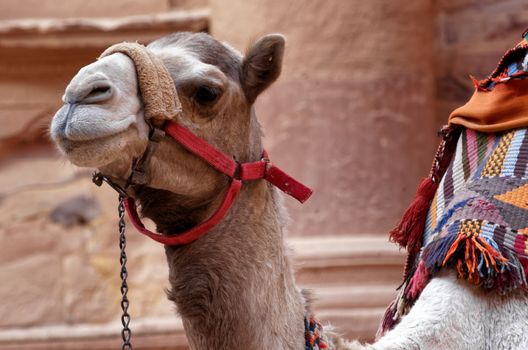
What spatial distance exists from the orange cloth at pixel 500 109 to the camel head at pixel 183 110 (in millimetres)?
640

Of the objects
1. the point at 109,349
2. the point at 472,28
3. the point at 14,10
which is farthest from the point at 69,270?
the point at 472,28

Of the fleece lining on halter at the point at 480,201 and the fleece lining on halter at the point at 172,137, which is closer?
the fleece lining on halter at the point at 172,137

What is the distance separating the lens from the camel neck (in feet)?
7.97

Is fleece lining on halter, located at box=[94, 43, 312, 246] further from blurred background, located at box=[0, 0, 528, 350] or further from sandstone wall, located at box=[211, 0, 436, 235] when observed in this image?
sandstone wall, located at box=[211, 0, 436, 235]

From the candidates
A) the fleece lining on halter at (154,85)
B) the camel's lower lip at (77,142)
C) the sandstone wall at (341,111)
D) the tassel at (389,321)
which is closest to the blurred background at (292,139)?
the sandstone wall at (341,111)

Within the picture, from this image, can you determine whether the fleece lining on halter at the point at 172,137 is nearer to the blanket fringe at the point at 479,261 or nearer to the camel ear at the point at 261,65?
the camel ear at the point at 261,65

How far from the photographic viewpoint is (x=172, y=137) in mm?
2441

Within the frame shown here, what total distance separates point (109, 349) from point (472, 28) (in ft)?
7.81

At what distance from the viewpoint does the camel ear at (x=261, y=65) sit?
263cm

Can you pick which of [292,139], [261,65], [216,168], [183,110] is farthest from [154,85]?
[292,139]

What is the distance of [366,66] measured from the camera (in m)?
5.17

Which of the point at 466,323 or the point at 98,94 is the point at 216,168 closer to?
the point at 98,94

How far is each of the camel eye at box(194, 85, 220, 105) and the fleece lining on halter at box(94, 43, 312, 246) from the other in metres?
0.07

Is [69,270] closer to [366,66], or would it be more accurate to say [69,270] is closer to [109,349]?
[109,349]
